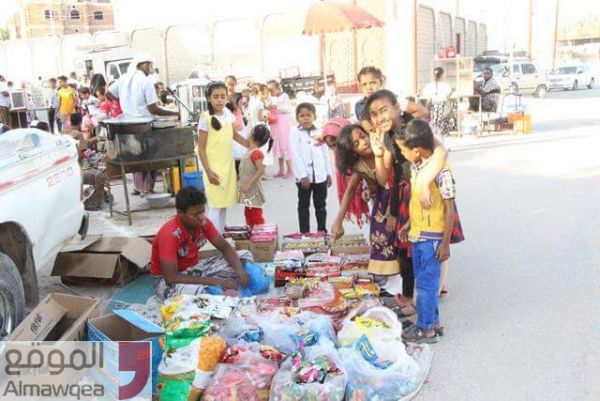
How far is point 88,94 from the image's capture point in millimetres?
18250

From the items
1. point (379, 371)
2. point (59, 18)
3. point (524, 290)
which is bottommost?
point (524, 290)

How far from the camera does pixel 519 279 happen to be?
572 cm

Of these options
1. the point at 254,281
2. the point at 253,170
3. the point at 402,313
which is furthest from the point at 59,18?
the point at 402,313

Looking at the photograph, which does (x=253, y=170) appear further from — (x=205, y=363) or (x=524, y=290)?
(x=205, y=363)

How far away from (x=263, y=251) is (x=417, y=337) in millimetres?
2327

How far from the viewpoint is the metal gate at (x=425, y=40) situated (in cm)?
3038

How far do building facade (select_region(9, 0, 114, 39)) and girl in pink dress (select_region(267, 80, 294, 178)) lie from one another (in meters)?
58.5

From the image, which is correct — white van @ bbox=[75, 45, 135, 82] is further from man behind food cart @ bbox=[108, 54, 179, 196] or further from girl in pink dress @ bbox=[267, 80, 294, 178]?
man behind food cart @ bbox=[108, 54, 179, 196]

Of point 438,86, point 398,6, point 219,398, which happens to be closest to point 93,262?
point 219,398

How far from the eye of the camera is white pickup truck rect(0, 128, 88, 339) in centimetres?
441

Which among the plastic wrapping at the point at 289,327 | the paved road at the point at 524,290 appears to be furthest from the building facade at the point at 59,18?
the plastic wrapping at the point at 289,327

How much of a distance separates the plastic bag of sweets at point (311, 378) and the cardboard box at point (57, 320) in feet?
4.14

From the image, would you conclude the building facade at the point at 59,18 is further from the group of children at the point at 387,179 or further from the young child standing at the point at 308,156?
the young child standing at the point at 308,156
